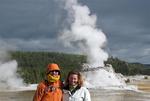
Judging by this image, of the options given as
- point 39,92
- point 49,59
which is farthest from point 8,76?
point 39,92

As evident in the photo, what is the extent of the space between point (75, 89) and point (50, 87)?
404mm

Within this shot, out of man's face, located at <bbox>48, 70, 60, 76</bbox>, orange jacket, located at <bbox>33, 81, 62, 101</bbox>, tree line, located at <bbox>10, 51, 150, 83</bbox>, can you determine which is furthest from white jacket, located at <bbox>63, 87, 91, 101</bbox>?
tree line, located at <bbox>10, 51, 150, 83</bbox>

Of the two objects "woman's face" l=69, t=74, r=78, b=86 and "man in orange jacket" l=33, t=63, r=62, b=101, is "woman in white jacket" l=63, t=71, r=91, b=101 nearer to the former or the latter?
"woman's face" l=69, t=74, r=78, b=86

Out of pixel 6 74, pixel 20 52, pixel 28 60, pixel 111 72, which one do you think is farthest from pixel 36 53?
pixel 111 72

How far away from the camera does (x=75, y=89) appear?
7.47m

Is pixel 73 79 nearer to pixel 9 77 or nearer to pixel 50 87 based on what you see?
pixel 50 87

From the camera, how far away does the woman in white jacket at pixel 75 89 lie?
7.45 metres

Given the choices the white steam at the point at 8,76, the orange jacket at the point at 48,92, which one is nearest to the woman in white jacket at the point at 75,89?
the orange jacket at the point at 48,92

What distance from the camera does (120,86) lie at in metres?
61.0

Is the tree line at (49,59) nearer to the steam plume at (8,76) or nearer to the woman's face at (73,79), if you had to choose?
the steam plume at (8,76)

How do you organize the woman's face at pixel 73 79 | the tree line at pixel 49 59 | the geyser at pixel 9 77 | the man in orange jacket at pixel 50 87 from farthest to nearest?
the tree line at pixel 49 59 < the geyser at pixel 9 77 < the woman's face at pixel 73 79 < the man in orange jacket at pixel 50 87

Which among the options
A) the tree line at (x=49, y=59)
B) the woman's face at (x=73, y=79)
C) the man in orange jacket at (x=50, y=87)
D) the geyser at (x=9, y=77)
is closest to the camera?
the man in orange jacket at (x=50, y=87)

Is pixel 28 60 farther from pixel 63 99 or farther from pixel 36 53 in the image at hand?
pixel 63 99

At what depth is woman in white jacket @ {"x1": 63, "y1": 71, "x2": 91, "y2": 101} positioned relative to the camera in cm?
745
